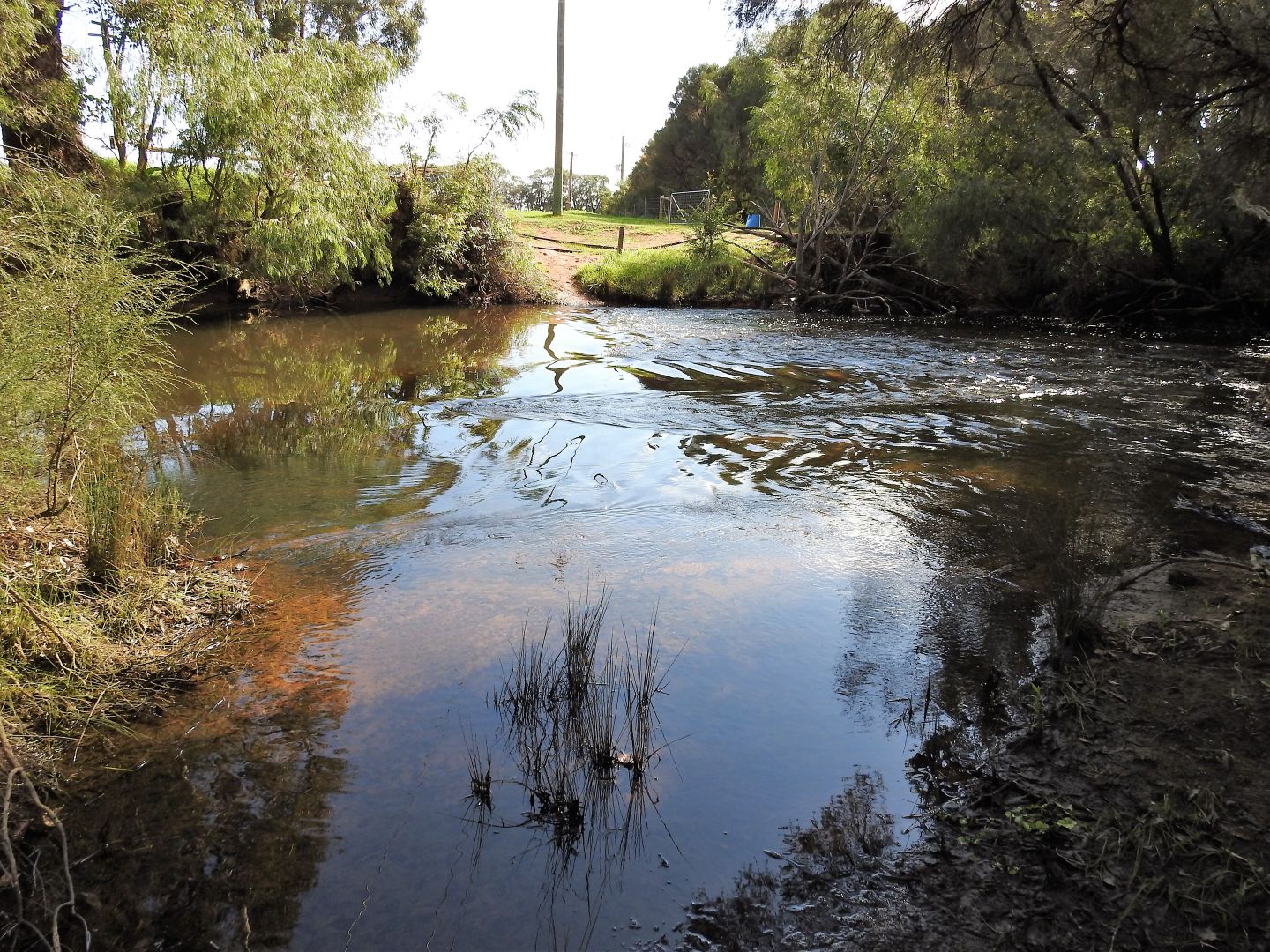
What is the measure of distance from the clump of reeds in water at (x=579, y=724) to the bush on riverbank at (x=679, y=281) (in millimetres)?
20992

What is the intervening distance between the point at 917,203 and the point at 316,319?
548 inches

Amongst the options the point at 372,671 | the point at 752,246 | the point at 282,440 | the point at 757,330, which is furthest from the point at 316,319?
the point at 372,671

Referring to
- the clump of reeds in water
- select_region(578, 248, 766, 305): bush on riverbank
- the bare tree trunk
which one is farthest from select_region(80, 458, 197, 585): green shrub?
select_region(578, 248, 766, 305): bush on riverbank

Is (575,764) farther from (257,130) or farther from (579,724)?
(257,130)

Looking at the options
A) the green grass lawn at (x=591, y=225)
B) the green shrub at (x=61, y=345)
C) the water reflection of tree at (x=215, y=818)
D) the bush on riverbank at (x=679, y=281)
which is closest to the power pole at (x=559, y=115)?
the green grass lawn at (x=591, y=225)

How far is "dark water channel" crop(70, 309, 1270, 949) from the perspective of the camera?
124 inches

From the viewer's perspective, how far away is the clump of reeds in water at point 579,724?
11.6 feet

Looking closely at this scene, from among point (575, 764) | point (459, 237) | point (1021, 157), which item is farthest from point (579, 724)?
point (459, 237)

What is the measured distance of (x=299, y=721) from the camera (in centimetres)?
408

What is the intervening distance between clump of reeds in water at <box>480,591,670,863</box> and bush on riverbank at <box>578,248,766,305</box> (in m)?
21.0

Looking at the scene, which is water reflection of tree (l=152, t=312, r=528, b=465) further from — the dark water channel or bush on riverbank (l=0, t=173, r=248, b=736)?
bush on riverbank (l=0, t=173, r=248, b=736)

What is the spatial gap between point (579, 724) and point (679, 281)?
22381 mm

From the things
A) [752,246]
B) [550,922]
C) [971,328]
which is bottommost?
[550,922]

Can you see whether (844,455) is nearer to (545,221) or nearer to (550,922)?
(550,922)
